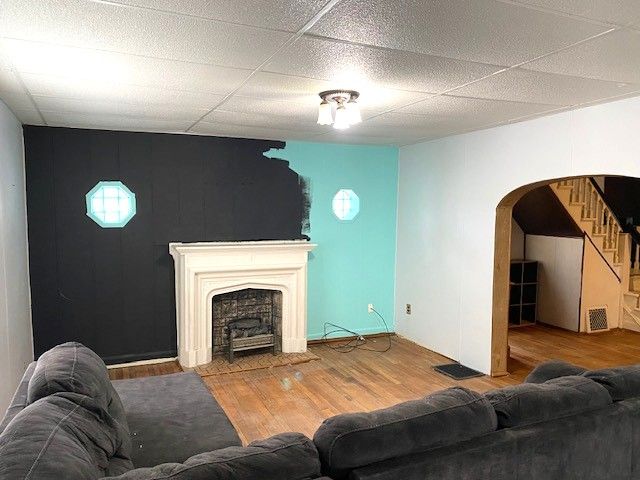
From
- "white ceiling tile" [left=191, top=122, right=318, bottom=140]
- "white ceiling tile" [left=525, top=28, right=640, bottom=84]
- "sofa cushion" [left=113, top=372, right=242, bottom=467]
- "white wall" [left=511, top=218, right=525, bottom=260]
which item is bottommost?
"sofa cushion" [left=113, top=372, right=242, bottom=467]

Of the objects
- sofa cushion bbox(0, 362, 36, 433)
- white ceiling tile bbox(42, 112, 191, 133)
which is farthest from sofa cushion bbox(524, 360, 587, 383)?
white ceiling tile bbox(42, 112, 191, 133)

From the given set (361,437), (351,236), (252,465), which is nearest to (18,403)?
(252,465)

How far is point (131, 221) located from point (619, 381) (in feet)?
13.7

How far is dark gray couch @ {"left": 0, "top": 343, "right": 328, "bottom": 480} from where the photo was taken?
1325 millimetres

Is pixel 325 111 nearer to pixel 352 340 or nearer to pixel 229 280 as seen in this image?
pixel 229 280

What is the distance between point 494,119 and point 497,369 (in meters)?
2.32

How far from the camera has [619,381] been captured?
→ 6.89ft

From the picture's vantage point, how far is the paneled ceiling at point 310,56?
5.66ft

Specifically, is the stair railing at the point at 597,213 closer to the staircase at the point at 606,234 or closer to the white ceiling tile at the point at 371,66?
the staircase at the point at 606,234

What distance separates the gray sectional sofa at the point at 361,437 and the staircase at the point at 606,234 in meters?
4.06

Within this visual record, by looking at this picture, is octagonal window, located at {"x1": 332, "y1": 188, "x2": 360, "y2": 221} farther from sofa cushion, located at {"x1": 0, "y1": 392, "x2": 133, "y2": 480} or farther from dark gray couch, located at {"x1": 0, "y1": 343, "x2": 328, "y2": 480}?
sofa cushion, located at {"x1": 0, "y1": 392, "x2": 133, "y2": 480}

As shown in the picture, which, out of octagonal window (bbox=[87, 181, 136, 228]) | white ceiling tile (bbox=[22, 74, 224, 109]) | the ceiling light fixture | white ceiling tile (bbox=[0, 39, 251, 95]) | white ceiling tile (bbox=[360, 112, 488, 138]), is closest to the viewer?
white ceiling tile (bbox=[0, 39, 251, 95])

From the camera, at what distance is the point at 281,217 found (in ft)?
17.1

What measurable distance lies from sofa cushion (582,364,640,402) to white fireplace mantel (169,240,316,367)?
10.6ft
